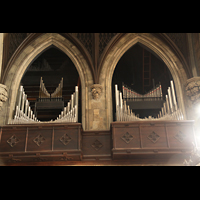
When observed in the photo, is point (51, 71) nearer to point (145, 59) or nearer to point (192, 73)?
point (145, 59)

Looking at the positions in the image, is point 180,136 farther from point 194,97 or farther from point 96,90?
point 96,90

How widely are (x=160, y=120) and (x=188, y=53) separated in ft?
12.7

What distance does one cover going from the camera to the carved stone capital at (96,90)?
38.3 ft

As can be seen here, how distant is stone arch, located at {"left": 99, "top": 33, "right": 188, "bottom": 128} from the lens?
11.9 metres

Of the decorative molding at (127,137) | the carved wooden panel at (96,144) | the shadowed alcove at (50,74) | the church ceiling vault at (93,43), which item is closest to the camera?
the decorative molding at (127,137)

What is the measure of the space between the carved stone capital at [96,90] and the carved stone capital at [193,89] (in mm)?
3457

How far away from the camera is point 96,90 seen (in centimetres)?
1170

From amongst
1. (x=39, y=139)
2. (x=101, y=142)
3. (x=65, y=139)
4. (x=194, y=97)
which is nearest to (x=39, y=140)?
(x=39, y=139)

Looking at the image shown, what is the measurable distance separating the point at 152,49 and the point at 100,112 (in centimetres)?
386

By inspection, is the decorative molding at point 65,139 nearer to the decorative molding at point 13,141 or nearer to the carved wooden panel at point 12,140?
the carved wooden panel at point 12,140

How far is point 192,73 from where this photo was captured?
11.9 metres

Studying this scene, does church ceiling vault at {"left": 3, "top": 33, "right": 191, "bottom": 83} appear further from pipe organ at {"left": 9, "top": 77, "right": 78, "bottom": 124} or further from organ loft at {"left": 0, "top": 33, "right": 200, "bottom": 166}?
pipe organ at {"left": 9, "top": 77, "right": 78, "bottom": 124}

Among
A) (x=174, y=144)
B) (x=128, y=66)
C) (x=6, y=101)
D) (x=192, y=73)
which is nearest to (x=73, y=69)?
(x=128, y=66)

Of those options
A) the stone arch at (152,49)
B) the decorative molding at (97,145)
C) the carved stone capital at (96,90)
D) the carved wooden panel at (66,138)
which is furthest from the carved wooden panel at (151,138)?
the carved stone capital at (96,90)
